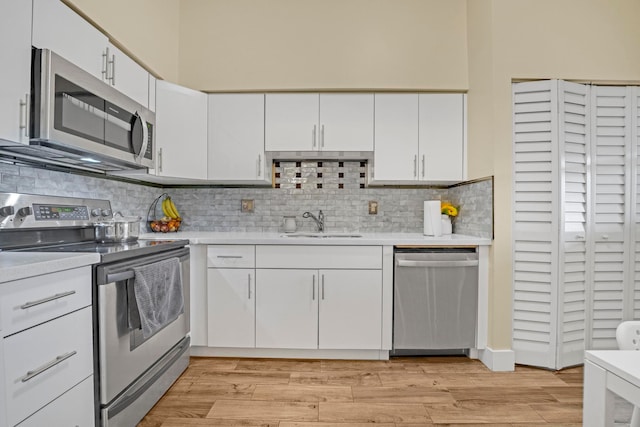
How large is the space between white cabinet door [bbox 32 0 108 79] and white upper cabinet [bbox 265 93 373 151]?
124cm

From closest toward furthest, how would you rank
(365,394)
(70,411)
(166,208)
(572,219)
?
(70,411) → (365,394) → (572,219) → (166,208)

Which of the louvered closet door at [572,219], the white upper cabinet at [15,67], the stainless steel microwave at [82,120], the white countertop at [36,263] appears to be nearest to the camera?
the white countertop at [36,263]

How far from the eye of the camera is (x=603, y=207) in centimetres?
253

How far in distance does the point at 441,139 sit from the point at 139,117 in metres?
2.19

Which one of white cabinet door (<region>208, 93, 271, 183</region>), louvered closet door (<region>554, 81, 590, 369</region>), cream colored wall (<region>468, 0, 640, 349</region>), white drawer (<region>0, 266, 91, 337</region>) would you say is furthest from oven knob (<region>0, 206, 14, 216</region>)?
louvered closet door (<region>554, 81, 590, 369</region>)

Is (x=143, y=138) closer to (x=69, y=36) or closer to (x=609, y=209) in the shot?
(x=69, y=36)

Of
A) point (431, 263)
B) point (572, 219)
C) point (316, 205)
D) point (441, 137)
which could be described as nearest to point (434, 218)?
point (431, 263)

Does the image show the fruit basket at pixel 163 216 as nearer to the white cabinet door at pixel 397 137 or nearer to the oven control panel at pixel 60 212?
the oven control panel at pixel 60 212

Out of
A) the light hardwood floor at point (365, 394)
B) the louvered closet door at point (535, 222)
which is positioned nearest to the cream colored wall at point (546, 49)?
the louvered closet door at point (535, 222)

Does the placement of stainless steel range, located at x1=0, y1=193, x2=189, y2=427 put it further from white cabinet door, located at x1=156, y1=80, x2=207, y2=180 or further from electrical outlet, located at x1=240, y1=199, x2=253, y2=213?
electrical outlet, located at x1=240, y1=199, x2=253, y2=213

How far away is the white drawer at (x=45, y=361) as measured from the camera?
1146mm

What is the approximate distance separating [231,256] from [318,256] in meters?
0.63

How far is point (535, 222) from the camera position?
2480mm

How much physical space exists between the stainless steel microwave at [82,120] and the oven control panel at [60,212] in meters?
0.26
